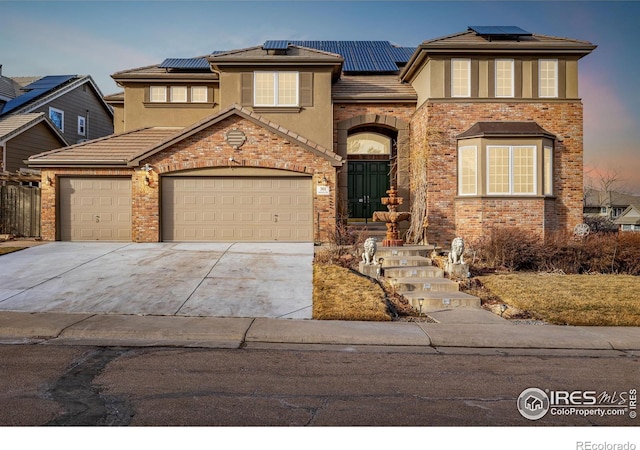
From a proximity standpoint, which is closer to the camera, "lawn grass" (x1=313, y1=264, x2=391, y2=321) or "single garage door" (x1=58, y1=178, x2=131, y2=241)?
"lawn grass" (x1=313, y1=264, x2=391, y2=321)

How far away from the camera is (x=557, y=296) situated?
952 centimetres

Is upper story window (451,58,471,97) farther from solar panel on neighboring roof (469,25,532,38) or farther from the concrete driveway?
the concrete driveway

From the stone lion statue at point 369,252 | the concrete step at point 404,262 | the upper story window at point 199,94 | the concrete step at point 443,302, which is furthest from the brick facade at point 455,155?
the upper story window at point 199,94

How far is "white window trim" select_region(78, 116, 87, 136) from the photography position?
2817cm

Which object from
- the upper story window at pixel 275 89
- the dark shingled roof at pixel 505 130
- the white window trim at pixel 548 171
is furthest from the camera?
the upper story window at pixel 275 89

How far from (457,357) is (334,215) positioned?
30.9ft

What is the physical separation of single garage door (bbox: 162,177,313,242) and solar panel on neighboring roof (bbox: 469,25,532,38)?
8.42 m

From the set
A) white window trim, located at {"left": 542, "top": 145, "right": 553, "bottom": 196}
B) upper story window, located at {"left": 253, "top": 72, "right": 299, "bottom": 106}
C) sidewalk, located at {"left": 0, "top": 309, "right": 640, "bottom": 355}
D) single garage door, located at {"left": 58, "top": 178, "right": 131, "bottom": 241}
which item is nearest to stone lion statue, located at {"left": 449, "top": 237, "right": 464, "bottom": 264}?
sidewalk, located at {"left": 0, "top": 309, "right": 640, "bottom": 355}

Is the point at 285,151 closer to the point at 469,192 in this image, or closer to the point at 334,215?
the point at 334,215

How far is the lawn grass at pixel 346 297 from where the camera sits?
8.30m

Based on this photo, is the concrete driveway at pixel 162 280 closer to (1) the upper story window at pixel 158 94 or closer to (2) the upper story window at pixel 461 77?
(1) the upper story window at pixel 158 94

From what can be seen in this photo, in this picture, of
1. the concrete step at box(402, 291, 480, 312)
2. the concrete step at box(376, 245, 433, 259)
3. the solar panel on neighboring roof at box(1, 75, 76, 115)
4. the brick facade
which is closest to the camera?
the concrete step at box(402, 291, 480, 312)

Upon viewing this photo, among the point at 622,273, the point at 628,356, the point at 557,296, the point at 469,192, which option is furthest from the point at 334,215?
the point at 628,356

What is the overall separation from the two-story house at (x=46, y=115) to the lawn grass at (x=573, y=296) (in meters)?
21.3
